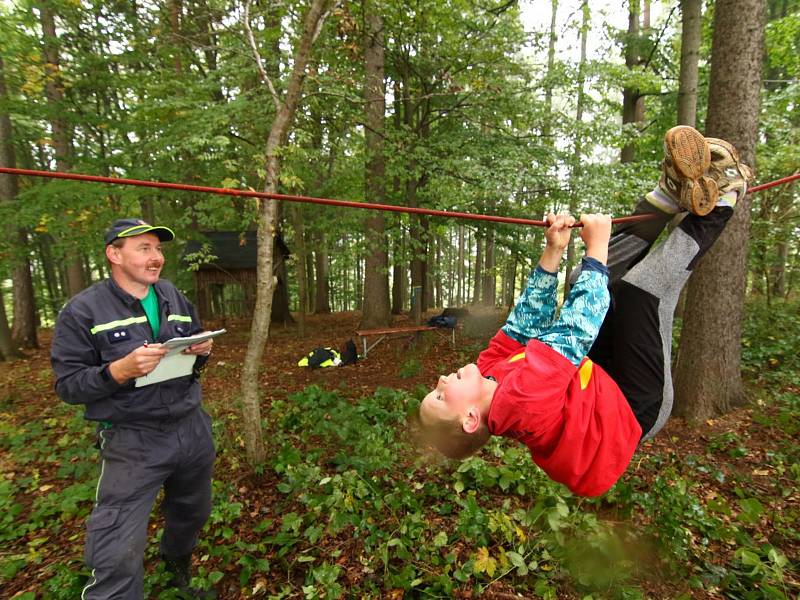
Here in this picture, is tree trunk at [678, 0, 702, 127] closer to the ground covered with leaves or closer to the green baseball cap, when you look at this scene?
the ground covered with leaves

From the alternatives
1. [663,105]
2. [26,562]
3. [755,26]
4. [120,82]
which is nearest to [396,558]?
[26,562]

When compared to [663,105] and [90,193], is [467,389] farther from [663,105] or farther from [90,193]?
[663,105]

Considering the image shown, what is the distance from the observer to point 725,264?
4.38m

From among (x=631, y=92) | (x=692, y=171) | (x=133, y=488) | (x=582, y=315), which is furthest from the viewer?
(x=631, y=92)

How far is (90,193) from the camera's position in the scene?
7.05 meters

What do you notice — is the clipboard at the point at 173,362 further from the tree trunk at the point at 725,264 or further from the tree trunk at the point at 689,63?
the tree trunk at the point at 689,63

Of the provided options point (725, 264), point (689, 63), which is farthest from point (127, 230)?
point (689, 63)

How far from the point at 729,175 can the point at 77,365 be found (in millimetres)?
3412

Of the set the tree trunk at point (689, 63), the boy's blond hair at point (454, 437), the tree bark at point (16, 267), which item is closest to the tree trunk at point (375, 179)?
the tree trunk at point (689, 63)

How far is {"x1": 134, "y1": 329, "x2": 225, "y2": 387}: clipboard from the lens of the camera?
85.4 inches

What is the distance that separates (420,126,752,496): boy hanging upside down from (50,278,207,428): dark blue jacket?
62.3 inches

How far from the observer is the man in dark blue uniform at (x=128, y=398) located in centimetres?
211

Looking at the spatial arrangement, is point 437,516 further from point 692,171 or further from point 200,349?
point 692,171

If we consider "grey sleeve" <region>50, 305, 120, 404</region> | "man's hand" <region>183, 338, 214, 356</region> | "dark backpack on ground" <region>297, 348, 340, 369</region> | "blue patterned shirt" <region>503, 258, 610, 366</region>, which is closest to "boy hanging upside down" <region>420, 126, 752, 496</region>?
"blue patterned shirt" <region>503, 258, 610, 366</region>
